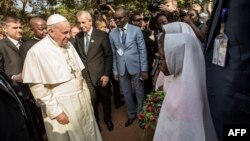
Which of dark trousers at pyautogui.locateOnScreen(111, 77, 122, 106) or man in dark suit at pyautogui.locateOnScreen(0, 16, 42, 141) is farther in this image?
dark trousers at pyautogui.locateOnScreen(111, 77, 122, 106)

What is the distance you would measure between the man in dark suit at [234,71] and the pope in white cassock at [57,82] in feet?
7.51

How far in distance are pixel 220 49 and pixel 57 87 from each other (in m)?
2.50

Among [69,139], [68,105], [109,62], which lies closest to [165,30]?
[68,105]

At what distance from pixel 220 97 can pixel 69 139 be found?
2578mm

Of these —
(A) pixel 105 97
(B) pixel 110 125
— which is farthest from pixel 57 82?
(B) pixel 110 125

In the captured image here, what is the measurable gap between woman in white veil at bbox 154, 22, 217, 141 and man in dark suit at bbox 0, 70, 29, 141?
1115 mm

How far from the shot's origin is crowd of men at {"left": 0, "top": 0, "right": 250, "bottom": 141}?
6.43ft

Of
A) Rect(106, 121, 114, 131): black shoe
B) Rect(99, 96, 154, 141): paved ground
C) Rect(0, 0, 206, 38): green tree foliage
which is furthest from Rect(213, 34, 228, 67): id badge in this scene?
Rect(0, 0, 206, 38): green tree foliage

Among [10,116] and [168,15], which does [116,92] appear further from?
[10,116]

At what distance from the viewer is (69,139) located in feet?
13.7

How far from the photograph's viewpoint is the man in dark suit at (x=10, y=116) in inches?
91.5

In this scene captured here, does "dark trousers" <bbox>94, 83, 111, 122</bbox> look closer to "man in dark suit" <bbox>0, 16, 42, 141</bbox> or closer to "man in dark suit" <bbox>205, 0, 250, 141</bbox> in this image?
"man in dark suit" <bbox>0, 16, 42, 141</bbox>

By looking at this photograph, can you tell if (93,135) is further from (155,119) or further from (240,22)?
(240,22)

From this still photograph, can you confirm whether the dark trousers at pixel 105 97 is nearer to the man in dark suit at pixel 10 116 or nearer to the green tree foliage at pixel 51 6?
the man in dark suit at pixel 10 116
